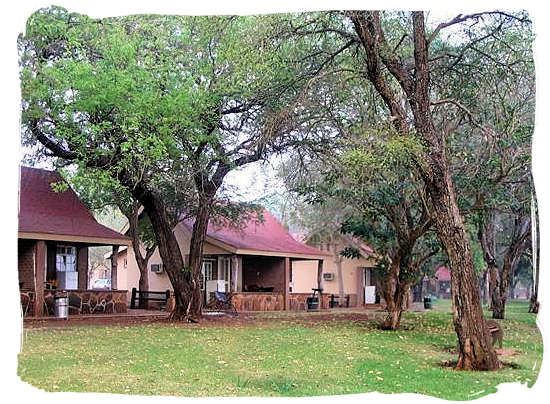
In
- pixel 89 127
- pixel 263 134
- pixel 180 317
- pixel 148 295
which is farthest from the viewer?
pixel 148 295

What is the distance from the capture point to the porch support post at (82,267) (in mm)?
13625

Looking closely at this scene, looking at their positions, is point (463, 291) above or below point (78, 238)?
below

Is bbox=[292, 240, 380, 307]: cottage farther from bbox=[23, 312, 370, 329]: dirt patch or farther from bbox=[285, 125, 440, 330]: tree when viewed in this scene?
bbox=[285, 125, 440, 330]: tree

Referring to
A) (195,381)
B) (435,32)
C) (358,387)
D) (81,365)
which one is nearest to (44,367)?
(81,365)

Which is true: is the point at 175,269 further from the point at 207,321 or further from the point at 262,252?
the point at 262,252

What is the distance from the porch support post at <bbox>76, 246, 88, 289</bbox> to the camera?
13.6m

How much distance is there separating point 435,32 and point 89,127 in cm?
409

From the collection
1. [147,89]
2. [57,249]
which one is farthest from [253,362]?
[57,249]

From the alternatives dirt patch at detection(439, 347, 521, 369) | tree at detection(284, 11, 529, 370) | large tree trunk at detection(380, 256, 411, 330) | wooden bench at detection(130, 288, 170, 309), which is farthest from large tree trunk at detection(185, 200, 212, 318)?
dirt patch at detection(439, 347, 521, 369)

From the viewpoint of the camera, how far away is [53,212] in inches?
437

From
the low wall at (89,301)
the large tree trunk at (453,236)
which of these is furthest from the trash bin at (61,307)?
the large tree trunk at (453,236)

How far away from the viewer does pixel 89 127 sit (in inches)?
322

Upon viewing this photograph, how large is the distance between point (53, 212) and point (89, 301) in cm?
197

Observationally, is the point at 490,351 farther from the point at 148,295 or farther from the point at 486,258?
the point at 148,295
